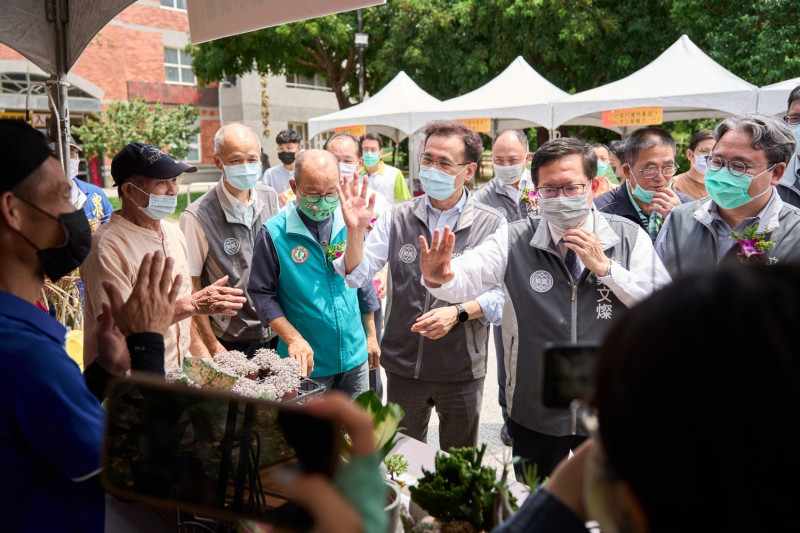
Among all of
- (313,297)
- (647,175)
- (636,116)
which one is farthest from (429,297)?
(636,116)

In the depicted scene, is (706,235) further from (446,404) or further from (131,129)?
(131,129)

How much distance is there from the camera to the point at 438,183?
3346 mm

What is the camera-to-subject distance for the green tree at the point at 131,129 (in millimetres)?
21169

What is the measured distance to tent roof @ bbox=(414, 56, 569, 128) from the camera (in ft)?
31.8

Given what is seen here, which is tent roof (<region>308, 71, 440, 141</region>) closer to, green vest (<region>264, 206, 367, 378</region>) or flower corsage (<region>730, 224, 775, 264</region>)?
green vest (<region>264, 206, 367, 378</region>)

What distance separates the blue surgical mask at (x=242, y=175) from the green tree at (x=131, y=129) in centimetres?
1880

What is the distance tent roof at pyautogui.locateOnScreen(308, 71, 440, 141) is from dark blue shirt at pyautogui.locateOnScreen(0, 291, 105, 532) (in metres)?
10.1

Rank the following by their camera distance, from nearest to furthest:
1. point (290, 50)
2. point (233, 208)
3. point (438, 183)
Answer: point (438, 183), point (233, 208), point (290, 50)

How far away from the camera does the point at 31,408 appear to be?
1.18 m

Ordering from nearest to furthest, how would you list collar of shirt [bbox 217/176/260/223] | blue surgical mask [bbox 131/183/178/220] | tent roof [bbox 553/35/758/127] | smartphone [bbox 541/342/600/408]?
smartphone [bbox 541/342/600/408], blue surgical mask [bbox 131/183/178/220], collar of shirt [bbox 217/176/260/223], tent roof [bbox 553/35/758/127]

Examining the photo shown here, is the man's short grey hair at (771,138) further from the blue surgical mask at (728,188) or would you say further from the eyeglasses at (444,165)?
the eyeglasses at (444,165)

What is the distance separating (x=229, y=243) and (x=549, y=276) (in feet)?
6.38

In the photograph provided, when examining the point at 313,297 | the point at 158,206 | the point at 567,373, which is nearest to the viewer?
the point at 567,373

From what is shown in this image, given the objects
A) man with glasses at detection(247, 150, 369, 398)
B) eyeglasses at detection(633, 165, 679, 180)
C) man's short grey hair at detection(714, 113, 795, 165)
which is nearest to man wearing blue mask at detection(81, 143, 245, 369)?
man with glasses at detection(247, 150, 369, 398)
